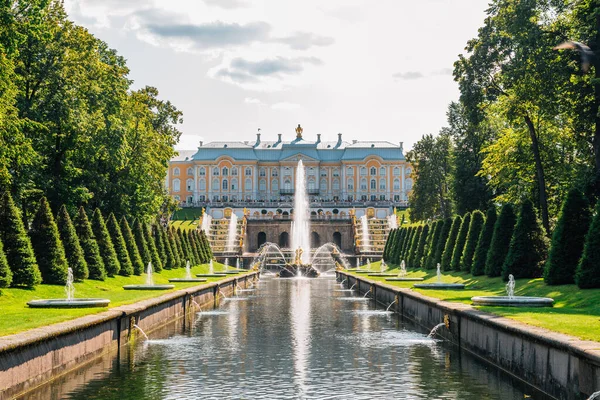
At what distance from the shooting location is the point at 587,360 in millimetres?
8055

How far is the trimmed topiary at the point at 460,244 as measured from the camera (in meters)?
32.0

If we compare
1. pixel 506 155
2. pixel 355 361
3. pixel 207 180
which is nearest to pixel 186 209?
pixel 207 180

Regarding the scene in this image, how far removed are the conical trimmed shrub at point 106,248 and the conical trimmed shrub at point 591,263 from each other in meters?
17.2

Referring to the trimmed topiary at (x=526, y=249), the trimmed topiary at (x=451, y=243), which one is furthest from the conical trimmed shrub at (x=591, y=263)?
the trimmed topiary at (x=451, y=243)

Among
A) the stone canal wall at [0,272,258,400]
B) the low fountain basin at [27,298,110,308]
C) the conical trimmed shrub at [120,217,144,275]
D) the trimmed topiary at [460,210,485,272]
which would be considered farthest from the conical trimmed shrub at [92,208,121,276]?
the trimmed topiary at [460,210,485,272]

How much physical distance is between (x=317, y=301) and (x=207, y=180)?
337ft

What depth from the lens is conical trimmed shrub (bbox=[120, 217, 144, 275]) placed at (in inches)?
Answer: 1272

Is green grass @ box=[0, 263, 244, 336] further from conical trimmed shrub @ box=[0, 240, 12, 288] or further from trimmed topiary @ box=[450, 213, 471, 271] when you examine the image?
trimmed topiary @ box=[450, 213, 471, 271]

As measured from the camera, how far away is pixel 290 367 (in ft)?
38.1

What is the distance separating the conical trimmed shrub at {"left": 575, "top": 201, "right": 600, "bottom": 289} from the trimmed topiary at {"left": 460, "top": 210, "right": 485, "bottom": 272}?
1250cm

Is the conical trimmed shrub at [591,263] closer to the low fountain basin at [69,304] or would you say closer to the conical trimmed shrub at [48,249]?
the low fountain basin at [69,304]

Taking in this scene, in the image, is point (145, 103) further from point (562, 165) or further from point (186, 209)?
point (186, 209)

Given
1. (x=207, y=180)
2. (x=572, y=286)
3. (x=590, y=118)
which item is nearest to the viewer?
(x=572, y=286)

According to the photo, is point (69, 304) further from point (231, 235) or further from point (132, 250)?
point (231, 235)
